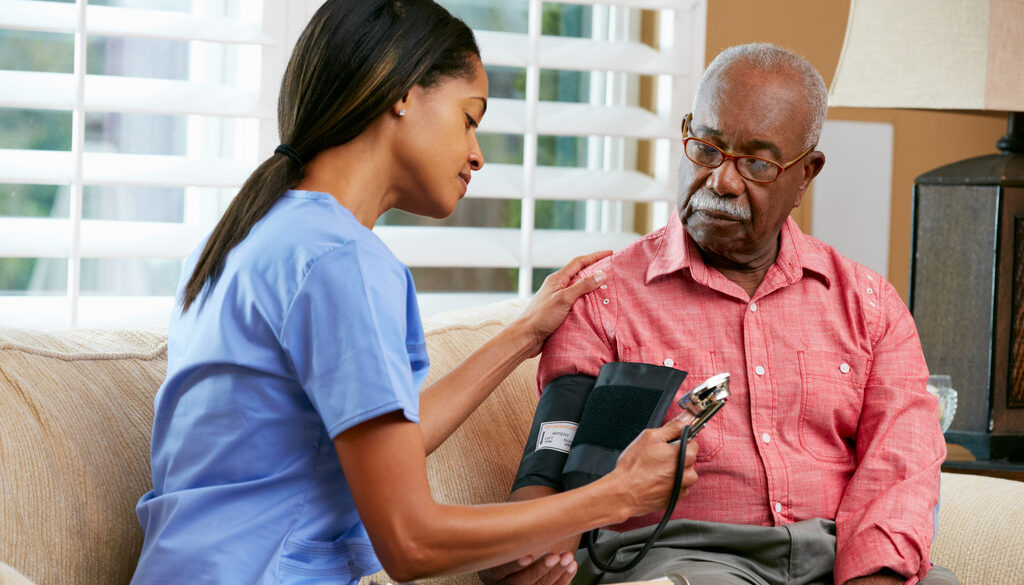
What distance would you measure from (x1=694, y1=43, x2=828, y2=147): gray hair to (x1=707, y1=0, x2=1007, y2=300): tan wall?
963mm

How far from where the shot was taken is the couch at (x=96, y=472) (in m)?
1.22

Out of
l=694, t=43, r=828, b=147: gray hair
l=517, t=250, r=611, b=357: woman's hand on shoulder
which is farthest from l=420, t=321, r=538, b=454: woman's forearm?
l=694, t=43, r=828, b=147: gray hair

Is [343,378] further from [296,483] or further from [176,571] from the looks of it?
[176,571]

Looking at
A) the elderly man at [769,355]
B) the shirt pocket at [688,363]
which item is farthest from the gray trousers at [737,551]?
the shirt pocket at [688,363]

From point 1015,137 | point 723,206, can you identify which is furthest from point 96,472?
point 1015,137

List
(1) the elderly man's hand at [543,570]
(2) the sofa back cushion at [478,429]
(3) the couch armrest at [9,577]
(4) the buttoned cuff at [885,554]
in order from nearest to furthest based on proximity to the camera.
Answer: (3) the couch armrest at [9,577] < (1) the elderly man's hand at [543,570] < (4) the buttoned cuff at [885,554] < (2) the sofa back cushion at [478,429]

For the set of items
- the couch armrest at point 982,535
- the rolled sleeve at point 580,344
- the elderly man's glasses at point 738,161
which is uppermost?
the elderly man's glasses at point 738,161

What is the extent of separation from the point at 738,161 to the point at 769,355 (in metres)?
0.29

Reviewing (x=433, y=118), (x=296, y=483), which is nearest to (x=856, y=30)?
(x=433, y=118)

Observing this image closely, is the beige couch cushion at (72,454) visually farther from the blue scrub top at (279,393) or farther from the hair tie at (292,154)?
the hair tie at (292,154)

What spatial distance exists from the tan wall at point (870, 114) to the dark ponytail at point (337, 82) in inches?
62.0

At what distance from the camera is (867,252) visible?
2.79 m

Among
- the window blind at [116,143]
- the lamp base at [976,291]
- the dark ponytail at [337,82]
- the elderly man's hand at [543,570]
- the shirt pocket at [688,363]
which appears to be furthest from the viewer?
the lamp base at [976,291]

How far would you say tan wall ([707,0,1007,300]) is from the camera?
2621 mm
